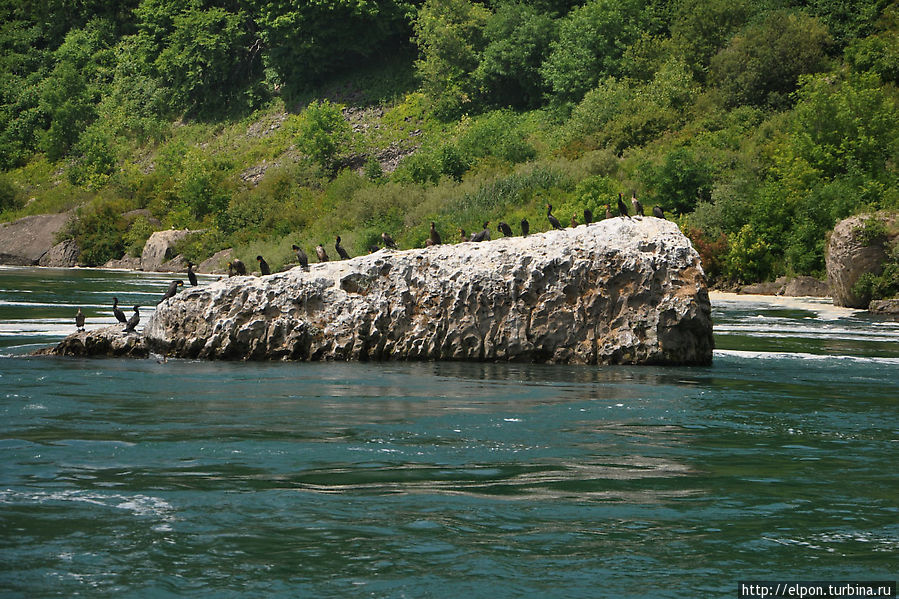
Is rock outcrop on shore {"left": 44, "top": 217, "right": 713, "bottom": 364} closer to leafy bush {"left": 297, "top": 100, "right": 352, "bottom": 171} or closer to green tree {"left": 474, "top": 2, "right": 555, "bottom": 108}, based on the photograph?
leafy bush {"left": 297, "top": 100, "right": 352, "bottom": 171}

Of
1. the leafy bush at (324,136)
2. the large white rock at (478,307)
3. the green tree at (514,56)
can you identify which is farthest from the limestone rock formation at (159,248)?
the large white rock at (478,307)

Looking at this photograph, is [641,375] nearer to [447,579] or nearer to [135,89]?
[447,579]

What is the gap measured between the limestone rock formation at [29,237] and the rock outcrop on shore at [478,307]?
4563 cm

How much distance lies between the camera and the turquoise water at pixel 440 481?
8289mm

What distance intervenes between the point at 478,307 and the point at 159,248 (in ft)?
143

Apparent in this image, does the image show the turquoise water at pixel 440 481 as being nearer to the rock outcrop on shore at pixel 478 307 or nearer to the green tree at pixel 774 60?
the rock outcrop on shore at pixel 478 307

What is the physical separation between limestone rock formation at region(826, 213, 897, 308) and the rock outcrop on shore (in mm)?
15721

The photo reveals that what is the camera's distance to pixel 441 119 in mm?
70438

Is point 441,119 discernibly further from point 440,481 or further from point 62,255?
point 440,481

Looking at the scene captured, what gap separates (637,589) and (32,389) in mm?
11617

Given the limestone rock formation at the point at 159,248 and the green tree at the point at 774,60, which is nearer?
the green tree at the point at 774,60

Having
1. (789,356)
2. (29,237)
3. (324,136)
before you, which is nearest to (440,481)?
(789,356)

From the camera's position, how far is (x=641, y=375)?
61.9 ft

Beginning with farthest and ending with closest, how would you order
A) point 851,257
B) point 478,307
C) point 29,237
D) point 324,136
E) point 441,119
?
1. point 441,119
2. point 324,136
3. point 29,237
4. point 851,257
5. point 478,307
